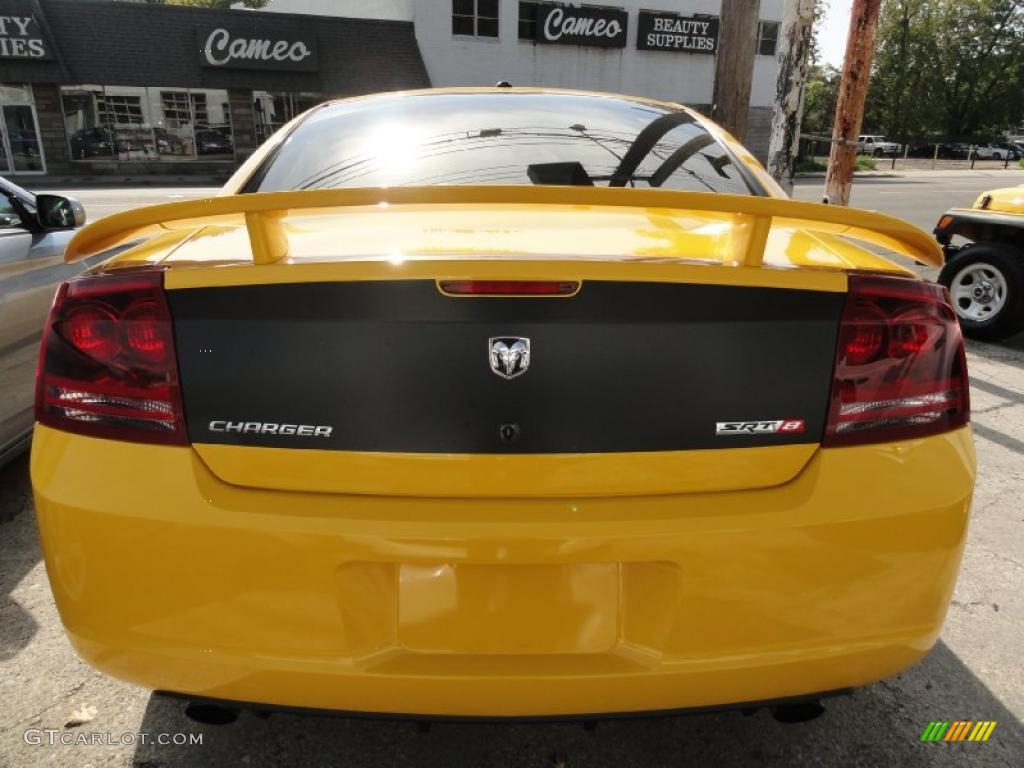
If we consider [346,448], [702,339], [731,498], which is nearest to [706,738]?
[731,498]

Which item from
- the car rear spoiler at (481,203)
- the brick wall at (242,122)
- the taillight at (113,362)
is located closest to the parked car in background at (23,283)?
the taillight at (113,362)

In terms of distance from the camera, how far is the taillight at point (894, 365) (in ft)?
4.94

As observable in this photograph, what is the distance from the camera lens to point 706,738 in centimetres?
201

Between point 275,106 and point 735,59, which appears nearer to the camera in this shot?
point 735,59

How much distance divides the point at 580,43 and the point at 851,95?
83.8ft

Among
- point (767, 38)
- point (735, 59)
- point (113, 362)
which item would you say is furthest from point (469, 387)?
point (767, 38)

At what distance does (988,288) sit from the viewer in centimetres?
612

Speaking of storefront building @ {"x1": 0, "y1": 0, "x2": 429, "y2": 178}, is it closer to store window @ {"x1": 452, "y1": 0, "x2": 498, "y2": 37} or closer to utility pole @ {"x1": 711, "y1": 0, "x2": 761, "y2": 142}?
store window @ {"x1": 452, "y1": 0, "x2": 498, "y2": 37}

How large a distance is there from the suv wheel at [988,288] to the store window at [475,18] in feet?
80.8

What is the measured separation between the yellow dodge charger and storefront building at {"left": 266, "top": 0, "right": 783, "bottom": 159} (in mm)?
26958

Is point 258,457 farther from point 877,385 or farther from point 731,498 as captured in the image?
point 877,385

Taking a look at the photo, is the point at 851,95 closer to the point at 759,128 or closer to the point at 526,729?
the point at 526,729

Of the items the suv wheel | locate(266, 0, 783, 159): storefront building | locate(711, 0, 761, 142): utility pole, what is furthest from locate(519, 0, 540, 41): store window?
the suv wheel

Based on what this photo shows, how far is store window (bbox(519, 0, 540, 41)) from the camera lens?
28.1m
